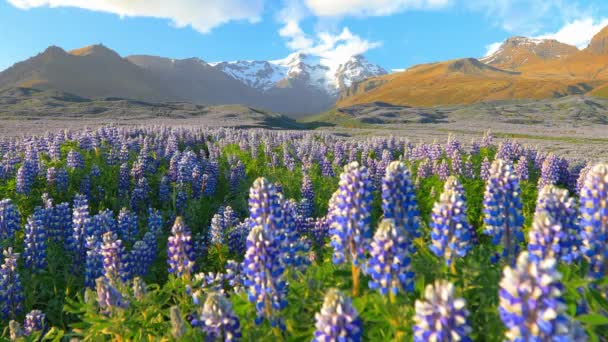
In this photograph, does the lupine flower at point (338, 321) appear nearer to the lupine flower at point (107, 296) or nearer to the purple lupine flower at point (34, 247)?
the lupine flower at point (107, 296)

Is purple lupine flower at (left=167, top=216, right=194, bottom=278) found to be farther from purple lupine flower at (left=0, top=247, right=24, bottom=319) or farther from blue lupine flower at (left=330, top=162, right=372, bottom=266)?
purple lupine flower at (left=0, top=247, right=24, bottom=319)

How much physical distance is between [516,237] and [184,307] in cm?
358

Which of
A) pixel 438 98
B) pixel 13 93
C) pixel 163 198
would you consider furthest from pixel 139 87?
pixel 163 198

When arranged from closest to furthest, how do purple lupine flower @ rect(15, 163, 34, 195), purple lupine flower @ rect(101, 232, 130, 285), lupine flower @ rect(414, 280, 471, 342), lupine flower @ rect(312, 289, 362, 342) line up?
lupine flower @ rect(414, 280, 471, 342) → lupine flower @ rect(312, 289, 362, 342) → purple lupine flower @ rect(101, 232, 130, 285) → purple lupine flower @ rect(15, 163, 34, 195)

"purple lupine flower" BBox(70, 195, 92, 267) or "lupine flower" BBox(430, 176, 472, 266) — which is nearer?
"lupine flower" BBox(430, 176, 472, 266)

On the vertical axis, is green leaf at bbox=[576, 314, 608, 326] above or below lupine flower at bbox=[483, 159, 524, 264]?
below

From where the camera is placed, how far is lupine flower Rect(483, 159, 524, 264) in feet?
13.0

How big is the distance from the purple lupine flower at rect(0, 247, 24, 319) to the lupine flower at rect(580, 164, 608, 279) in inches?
269

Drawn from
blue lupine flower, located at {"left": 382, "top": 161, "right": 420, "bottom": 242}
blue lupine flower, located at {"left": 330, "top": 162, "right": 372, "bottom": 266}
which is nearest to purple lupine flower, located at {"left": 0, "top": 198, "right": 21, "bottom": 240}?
blue lupine flower, located at {"left": 330, "top": 162, "right": 372, "bottom": 266}

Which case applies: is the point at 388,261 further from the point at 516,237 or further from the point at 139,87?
the point at 139,87

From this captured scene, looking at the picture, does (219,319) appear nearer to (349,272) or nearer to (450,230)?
(349,272)

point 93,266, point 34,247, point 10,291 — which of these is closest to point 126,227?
point 34,247

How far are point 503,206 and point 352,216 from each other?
163cm

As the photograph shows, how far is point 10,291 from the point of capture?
5434mm
